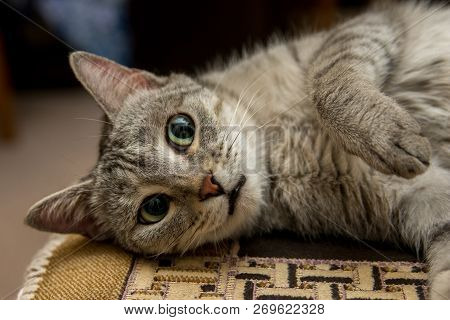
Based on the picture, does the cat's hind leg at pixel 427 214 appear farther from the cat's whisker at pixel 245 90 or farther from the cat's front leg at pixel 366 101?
the cat's whisker at pixel 245 90

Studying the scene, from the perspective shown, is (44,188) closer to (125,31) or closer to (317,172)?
(125,31)

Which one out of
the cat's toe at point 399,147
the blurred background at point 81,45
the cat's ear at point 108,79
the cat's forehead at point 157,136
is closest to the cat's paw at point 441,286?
the cat's toe at point 399,147

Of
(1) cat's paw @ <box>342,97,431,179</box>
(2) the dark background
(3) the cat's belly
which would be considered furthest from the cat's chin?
(2) the dark background

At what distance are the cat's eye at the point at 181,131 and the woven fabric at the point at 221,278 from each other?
36cm

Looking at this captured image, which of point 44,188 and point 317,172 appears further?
point 44,188

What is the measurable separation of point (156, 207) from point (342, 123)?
2.05 feet

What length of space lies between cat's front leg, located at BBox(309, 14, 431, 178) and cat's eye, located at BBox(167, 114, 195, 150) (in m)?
0.41

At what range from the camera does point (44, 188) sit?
354cm

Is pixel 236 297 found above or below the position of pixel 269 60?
below

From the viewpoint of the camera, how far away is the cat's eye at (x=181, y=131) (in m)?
Result: 1.57

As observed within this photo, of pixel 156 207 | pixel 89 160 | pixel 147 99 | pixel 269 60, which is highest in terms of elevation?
pixel 89 160

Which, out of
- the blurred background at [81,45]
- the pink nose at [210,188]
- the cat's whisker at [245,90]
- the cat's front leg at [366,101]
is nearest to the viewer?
the cat's front leg at [366,101]

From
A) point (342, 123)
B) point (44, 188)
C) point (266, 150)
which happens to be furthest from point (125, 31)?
point (342, 123)

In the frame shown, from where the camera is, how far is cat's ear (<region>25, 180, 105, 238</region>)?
63.4 inches
